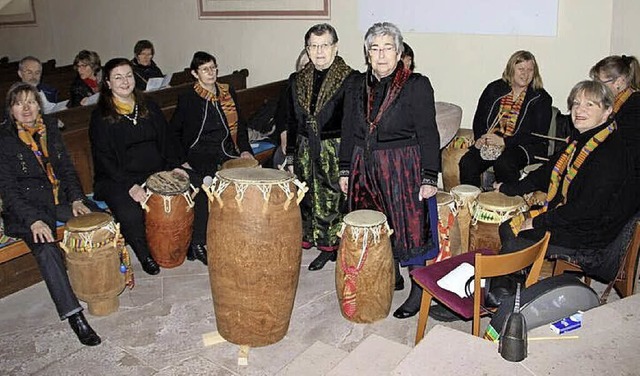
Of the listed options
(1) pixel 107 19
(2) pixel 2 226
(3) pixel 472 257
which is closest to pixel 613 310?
(3) pixel 472 257

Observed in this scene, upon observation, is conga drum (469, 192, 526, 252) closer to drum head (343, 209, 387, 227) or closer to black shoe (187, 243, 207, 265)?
drum head (343, 209, 387, 227)

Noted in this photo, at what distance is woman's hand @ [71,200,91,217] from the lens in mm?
3641

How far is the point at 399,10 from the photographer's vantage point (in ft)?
18.3

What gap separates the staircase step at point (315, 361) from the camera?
9.19ft

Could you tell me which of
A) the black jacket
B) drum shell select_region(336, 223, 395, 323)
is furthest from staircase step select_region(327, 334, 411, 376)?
the black jacket

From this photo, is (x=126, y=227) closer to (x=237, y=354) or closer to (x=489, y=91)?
(x=237, y=354)

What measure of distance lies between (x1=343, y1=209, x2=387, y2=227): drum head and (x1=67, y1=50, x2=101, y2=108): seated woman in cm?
345

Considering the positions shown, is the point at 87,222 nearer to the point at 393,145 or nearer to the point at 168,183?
the point at 168,183

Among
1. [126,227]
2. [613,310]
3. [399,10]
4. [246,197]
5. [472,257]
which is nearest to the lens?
[613,310]

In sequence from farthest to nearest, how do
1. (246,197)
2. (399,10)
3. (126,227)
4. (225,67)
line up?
1. (225,67)
2. (399,10)
3. (126,227)
4. (246,197)

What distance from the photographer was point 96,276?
3.40 metres

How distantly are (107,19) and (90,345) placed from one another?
550 cm

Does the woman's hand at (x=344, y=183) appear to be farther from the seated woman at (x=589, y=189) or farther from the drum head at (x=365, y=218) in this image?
the seated woman at (x=589, y=189)

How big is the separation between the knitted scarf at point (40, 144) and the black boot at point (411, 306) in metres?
1.99
